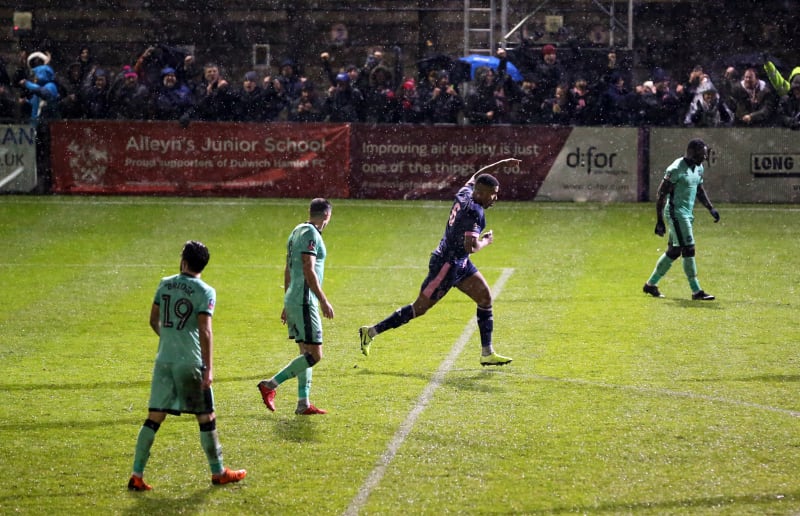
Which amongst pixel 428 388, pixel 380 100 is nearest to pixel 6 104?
pixel 380 100

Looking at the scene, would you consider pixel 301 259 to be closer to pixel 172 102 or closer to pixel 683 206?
pixel 683 206

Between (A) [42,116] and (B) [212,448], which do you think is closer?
(B) [212,448]

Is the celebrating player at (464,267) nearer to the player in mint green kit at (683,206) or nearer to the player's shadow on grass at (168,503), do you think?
the player's shadow on grass at (168,503)

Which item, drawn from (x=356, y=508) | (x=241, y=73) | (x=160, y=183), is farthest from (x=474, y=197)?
(x=241, y=73)

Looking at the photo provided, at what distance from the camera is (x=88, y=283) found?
17.6 m

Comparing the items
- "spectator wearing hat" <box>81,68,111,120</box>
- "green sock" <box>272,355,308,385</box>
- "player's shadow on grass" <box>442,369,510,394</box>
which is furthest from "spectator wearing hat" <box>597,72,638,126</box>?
"green sock" <box>272,355,308,385</box>

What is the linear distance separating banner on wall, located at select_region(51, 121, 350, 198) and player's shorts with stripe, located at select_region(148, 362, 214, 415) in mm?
20249

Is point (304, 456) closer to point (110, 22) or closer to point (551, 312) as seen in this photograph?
point (551, 312)

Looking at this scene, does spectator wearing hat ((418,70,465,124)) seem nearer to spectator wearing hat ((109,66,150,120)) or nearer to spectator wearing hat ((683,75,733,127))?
spectator wearing hat ((683,75,733,127))

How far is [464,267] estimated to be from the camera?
12.3 meters

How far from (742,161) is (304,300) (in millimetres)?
19241

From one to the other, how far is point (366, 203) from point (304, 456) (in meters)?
18.9

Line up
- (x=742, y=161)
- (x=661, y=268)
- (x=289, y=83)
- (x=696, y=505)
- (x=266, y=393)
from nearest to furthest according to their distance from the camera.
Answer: (x=696, y=505)
(x=266, y=393)
(x=661, y=268)
(x=742, y=161)
(x=289, y=83)

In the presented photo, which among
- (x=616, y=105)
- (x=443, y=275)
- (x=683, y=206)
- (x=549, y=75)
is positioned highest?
(x=549, y=75)
